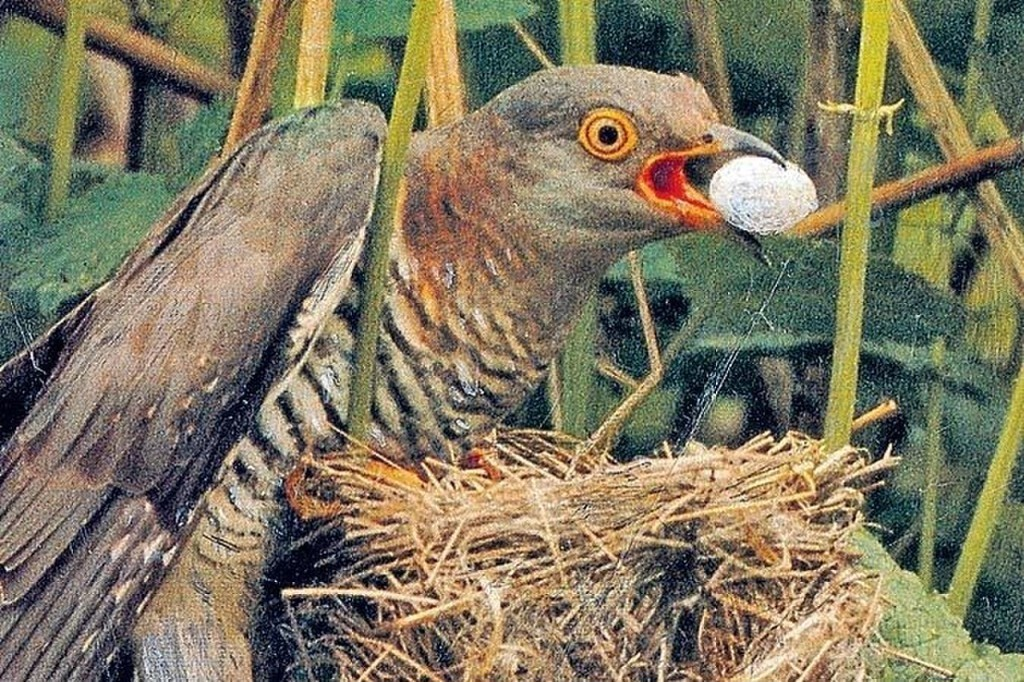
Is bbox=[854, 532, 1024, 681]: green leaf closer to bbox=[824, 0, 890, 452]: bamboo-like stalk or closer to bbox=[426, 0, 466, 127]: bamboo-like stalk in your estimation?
bbox=[824, 0, 890, 452]: bamboo-like stalk

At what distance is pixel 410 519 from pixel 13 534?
0.27 metres

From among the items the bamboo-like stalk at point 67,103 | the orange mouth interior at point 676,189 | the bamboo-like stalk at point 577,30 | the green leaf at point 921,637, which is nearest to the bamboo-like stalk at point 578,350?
the bamboo-like stalk at point 577,30

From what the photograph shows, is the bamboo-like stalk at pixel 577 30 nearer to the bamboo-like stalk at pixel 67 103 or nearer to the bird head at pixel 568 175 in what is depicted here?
the bird head at pixel 568 175

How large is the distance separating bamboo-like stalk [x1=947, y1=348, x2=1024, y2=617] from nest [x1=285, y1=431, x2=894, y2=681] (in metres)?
0.18

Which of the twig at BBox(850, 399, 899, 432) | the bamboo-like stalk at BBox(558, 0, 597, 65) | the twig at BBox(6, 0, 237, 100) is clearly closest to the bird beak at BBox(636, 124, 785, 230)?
the bamboo-like stalk at BBox(558, 0, 597, 65)

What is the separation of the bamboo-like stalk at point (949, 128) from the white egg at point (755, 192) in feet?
0.49

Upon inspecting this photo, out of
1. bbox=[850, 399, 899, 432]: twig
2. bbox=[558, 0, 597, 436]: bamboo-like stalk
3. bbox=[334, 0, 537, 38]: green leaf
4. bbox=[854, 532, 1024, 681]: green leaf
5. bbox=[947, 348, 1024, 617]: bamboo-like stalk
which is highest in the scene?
bbox=[334, 0, 537, 38]: green leaf

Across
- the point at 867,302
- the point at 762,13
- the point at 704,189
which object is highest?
the point at 762,13

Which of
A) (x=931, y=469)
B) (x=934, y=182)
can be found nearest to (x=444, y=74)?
(x=934, y=182)

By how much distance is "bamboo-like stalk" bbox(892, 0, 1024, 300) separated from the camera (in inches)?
51.6

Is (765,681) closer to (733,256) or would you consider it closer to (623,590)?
(623,590)

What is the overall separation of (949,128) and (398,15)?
0.45 m

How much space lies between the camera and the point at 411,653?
1.15 meters

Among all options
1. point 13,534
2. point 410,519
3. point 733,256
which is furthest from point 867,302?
point 13,534
